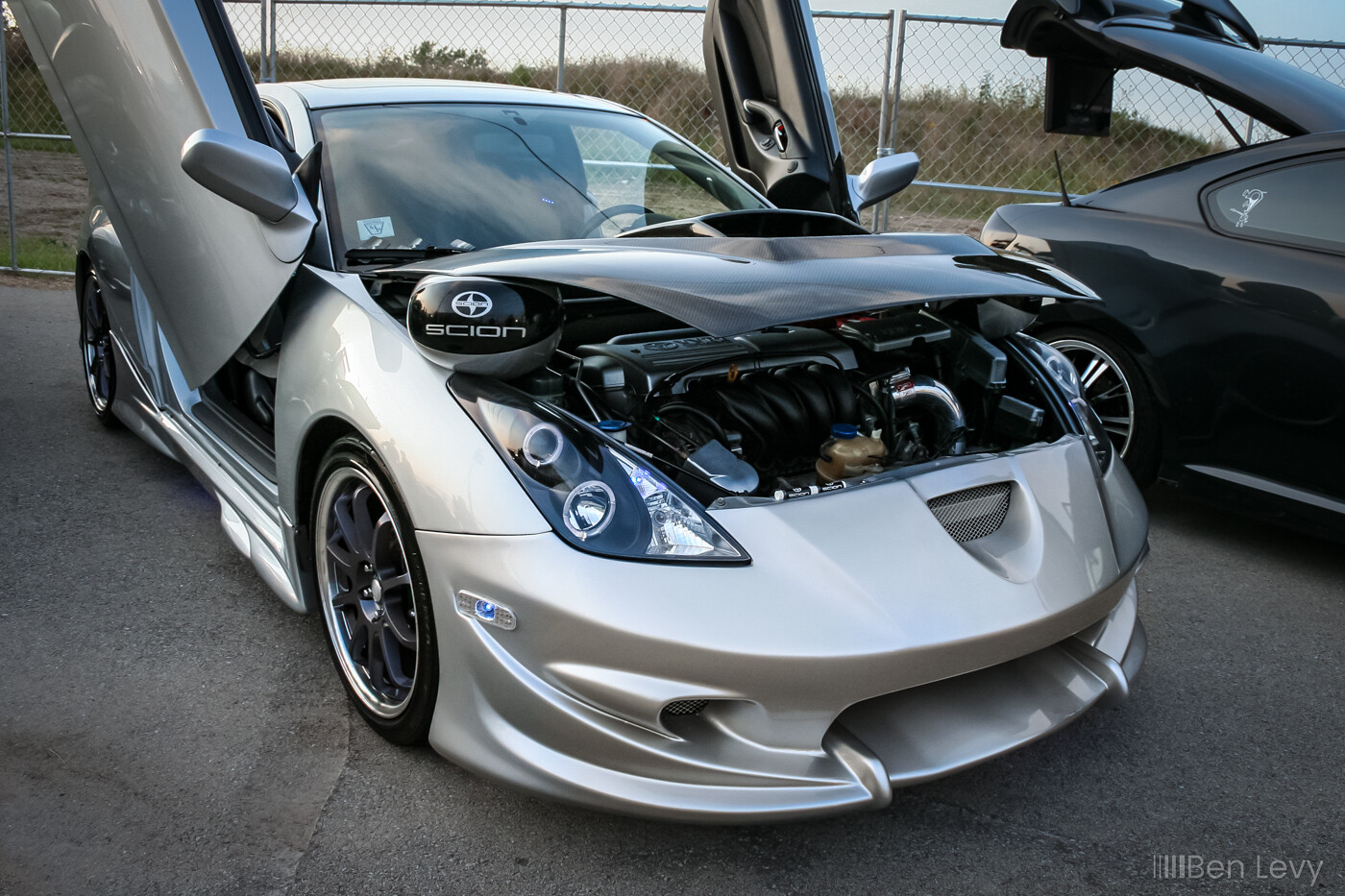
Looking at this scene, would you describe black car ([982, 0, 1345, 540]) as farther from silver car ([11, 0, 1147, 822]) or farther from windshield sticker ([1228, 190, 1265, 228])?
silver car ([11, 0, 1147, 822])

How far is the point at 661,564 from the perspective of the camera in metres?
1.90

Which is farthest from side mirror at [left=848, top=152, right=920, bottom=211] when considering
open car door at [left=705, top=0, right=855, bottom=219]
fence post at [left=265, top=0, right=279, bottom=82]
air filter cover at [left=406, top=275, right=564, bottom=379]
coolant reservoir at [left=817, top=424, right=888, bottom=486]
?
fence post at [left=265, top=0, right=279, bottom=82]

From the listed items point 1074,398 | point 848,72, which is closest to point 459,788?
point 1074,398

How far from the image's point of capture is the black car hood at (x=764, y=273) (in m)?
2.01

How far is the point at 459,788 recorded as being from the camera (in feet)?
7.44

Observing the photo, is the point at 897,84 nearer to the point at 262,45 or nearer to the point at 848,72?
the point at 848,72

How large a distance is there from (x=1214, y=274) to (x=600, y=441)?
2615 mm

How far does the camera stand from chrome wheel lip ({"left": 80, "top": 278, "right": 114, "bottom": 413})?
4320mm

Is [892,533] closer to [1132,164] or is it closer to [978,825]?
[978,825]

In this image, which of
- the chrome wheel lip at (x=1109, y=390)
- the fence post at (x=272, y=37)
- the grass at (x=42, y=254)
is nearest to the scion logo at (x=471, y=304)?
the chrome wheel lip at (x=1109, y=390)

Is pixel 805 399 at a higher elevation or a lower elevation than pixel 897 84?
higher

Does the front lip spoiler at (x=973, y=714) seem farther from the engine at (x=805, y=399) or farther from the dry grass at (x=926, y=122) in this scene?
the dry grass at (x=926, y=122)

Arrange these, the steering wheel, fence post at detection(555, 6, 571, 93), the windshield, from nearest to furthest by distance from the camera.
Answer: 1. the windshield
2. the steering wheel
3. fence post at detection(555, 6, 571, 93)

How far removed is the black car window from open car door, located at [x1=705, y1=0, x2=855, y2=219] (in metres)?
1.35
